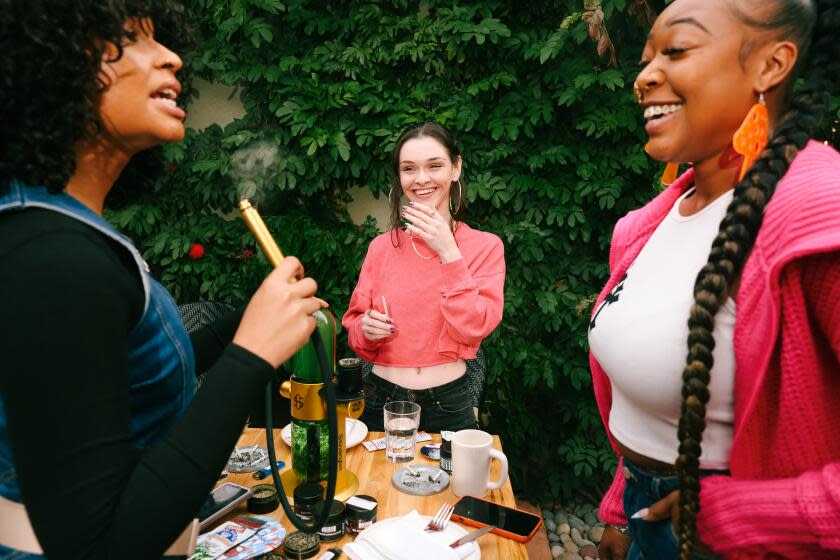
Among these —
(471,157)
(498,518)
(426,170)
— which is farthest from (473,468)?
(471,157)

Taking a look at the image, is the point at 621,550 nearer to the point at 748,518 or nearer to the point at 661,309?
the point at 748,518

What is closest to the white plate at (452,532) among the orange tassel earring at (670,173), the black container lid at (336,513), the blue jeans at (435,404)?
the black container lid at (336,513)

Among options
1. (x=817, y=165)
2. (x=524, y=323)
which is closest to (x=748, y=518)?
(x=817, y=165)

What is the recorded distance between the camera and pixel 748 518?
3.34 feet

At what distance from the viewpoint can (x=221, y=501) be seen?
4.90 feet

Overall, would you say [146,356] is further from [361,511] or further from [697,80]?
[697,80]

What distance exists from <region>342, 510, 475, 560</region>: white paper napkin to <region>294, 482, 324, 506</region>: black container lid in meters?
0.16

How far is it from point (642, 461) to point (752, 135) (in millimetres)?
865

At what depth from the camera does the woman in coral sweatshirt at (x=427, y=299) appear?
248cm

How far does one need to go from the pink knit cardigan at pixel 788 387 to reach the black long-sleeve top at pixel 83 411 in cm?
103

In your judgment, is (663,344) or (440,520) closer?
(663,344)

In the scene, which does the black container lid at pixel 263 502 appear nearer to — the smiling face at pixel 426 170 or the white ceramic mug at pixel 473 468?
the white ceramic mug at pixel 473 468

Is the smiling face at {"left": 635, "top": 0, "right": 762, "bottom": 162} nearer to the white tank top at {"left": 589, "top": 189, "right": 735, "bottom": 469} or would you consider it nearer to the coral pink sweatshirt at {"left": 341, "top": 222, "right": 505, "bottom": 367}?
the white tank top at {"left": 589, "top": 189, "right": 735, "bottom": 469}

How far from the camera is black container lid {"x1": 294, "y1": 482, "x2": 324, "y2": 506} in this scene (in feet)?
4.66
